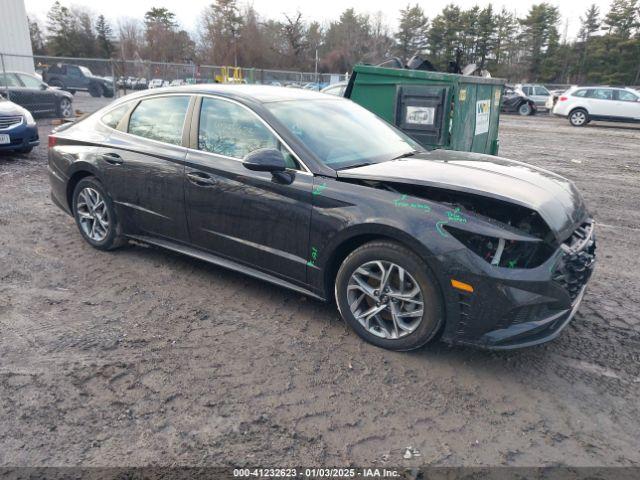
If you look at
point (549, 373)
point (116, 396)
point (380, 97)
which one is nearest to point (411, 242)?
point (549, 373)

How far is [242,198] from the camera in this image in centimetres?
364

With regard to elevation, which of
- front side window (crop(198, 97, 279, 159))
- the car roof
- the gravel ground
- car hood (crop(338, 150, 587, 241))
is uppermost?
the car roof

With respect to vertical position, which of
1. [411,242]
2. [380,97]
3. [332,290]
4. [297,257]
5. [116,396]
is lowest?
[116,396]

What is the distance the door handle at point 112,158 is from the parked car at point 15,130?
5651 millimetres

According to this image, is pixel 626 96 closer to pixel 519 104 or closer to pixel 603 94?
pixel 603 94

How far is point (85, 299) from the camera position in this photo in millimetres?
3842

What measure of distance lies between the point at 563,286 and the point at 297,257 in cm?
170

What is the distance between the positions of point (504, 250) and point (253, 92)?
7.80 feet

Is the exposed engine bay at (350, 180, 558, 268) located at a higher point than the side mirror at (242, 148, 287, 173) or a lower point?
lower

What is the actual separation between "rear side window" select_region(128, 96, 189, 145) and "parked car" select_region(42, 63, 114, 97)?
2116cm

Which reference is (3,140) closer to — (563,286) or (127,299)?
(127,299)

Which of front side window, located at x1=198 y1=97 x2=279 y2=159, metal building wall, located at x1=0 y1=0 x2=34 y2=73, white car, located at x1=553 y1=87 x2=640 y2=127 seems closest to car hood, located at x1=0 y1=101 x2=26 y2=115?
front side window, located at x1=198 y1=97 x2=279 y2=159

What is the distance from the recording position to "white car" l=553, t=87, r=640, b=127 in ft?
66.8

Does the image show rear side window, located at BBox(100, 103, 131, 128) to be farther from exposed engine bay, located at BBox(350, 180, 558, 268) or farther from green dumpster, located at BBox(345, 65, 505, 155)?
green dumpster, located at BBox(345, 65, 505, 155)
